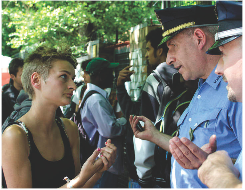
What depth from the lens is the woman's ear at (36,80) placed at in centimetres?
224

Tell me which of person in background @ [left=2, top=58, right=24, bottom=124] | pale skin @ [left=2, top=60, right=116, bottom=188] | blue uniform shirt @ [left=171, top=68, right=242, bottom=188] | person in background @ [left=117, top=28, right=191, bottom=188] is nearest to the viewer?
blue uniform shirt @ [left=171, top=68, right=242, bottom=188]

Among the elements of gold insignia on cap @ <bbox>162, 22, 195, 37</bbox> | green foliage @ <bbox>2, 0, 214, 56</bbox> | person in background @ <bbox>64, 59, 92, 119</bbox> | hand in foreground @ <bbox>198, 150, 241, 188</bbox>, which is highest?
green foliage @ <bbox>2, 0, 214, 56</bbox>

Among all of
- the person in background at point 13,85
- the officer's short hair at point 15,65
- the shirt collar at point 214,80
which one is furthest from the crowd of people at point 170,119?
the officer's short hair at point 15,65

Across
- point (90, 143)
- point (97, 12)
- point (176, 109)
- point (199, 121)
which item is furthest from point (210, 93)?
point (97, 12)

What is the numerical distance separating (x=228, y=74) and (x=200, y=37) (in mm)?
832

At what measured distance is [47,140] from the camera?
2115 millimetres

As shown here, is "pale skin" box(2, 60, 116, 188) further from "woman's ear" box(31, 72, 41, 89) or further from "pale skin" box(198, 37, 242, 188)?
"pale skin" box(198, 37, 242, 188)

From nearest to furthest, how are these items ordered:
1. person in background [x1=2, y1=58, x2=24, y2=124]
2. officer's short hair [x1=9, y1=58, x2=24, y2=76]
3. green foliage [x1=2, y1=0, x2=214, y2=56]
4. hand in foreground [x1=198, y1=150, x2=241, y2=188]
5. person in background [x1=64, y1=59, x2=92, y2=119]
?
1. hand in foreground [x1=198, y1=150, x2=241, y2=188]
2. person in background [x1=64, y1=59, x2=92, y2=119]
3. person in background [x1=2, y1=58, x2=24, y2=124]
4. officer's short hair [x1=9, y1=58, x2=24, y2=76]
5. green foliage [x1=2, y1=0, x2=214, y2=56]

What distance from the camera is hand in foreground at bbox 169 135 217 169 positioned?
1340 mm

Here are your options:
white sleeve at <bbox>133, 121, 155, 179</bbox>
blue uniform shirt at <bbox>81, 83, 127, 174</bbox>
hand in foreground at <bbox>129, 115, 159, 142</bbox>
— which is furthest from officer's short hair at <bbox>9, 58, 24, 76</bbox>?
hand in foreground at <bbox>129, 115, 159, 142</bbox>

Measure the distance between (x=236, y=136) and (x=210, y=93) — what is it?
0.43 metres

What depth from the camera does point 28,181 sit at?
1834 mm

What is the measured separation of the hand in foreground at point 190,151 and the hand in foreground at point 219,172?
0.66 ft

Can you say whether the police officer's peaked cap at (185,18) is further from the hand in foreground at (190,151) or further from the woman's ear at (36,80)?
the woman's ear at (36,80)
